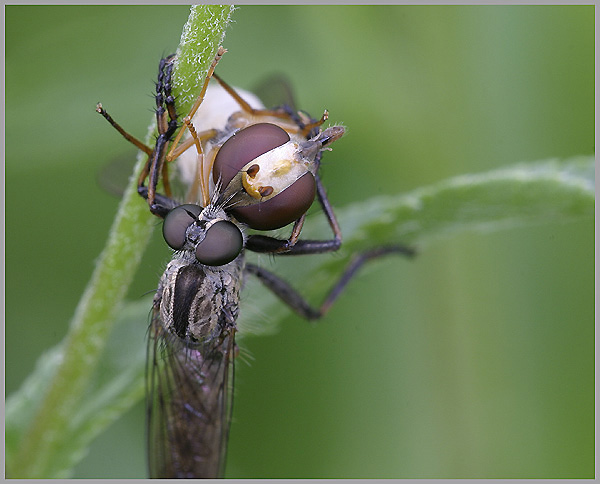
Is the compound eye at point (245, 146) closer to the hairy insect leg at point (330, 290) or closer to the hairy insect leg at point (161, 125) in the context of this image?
the hairy insect leg at point (161, 125)

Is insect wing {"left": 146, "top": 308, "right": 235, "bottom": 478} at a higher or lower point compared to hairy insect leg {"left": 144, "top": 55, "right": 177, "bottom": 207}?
lower

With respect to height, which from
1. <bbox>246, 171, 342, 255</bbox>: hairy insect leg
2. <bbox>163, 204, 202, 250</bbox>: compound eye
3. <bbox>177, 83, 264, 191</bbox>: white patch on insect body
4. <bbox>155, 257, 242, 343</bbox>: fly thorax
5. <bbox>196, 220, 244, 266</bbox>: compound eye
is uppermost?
<bbox>177, 83, 264, 191</bbox>: white patch on insect body

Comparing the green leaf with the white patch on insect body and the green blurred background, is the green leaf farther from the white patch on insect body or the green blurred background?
the green blurred background

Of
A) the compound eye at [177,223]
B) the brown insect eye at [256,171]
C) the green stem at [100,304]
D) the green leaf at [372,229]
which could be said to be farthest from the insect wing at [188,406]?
the brown insect eye at [256,171]

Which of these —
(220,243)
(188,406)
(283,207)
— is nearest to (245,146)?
(283,207)

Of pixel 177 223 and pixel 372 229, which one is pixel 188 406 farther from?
pixel 372 229

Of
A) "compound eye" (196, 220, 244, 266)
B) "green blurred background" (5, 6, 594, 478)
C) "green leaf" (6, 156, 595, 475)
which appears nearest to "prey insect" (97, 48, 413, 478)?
"compound eye" (196, 220, 244, 266)

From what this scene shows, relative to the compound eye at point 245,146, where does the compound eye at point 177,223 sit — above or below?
below
